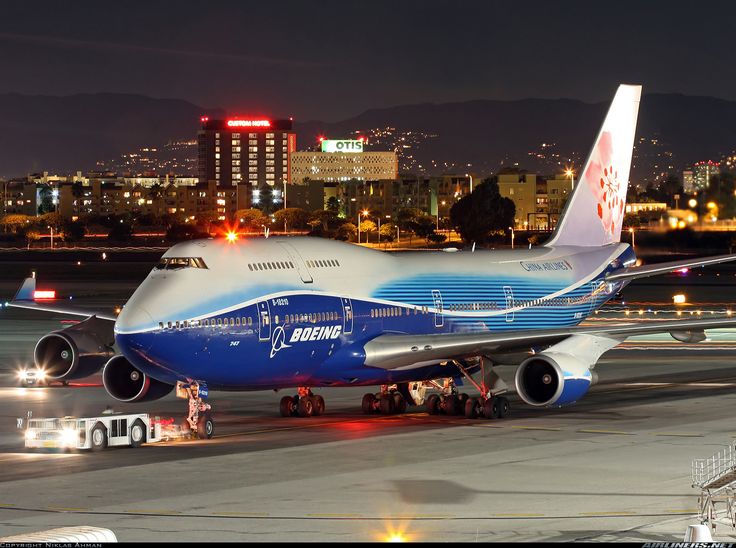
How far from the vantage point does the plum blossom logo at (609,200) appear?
5350cm

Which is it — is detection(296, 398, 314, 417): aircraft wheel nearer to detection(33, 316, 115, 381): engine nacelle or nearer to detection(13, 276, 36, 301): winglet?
detection(33, 316, 115, 381): engine nacelle

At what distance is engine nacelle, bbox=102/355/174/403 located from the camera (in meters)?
40.4

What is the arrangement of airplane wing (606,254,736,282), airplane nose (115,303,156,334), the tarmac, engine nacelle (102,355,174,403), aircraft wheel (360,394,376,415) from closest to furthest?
the tarmac < airplane nose (115,303,156,334) < engine nacelle (102,355,174,403) < aircraft wheel (360,394,376,415) < airplane wing (606,254,736,282)

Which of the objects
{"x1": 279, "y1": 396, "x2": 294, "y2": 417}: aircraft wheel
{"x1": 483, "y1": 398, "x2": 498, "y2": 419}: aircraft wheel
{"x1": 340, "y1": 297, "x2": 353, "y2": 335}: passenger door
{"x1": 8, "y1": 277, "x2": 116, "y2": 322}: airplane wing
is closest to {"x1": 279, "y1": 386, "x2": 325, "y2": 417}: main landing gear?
{"x1": 279, "y1": 396, "x2": 294, "y2": 417}: aircraft wheel

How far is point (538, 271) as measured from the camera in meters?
48.1

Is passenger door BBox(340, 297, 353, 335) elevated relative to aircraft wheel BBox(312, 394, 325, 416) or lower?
elevated

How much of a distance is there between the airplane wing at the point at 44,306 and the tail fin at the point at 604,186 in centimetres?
1732

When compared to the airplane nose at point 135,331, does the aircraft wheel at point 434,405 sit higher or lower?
lower

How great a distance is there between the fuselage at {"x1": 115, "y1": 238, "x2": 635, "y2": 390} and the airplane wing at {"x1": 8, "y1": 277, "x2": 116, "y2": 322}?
22.3ft

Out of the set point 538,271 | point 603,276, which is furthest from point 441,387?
point 603,276

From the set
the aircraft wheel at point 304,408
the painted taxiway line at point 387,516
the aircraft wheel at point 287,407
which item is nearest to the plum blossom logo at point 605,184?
the aircraft wheel at point 304,408

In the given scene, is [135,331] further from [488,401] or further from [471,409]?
[488,401]

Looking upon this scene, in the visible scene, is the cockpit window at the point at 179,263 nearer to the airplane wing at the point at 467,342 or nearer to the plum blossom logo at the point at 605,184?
the airplane wing at the point at 467,342

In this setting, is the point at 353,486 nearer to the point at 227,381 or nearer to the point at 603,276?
the point at 227,381
